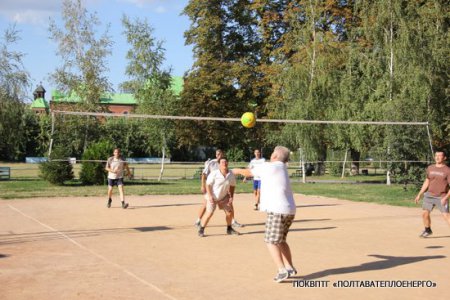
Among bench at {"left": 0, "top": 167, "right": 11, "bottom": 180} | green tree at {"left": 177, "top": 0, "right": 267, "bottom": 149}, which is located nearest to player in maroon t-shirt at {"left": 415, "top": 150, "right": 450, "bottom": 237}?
bench at {"left": 0, "top": 167, "right": 11, "bottom": 180}

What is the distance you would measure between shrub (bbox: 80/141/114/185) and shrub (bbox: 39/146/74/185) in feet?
2.68

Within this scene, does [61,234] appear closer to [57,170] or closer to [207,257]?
[207,257]

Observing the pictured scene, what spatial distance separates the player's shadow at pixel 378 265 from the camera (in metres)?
8.20

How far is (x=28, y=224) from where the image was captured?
1377cm

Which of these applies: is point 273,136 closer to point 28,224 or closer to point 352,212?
point 352,212

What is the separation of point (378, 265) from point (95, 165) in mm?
21979

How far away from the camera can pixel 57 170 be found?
28.1 m

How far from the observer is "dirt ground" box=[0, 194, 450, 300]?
285 inches

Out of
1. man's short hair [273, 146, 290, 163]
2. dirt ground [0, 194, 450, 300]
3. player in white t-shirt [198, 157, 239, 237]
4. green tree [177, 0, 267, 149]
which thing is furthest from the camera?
green tree [177, 0, 267, 149]

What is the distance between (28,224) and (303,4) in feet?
92.7

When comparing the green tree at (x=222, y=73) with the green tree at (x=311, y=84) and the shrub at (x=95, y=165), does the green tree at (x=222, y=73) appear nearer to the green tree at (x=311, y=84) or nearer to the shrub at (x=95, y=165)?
the green tree at (x=311, y=84)

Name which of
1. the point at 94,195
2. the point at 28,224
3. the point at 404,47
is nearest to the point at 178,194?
the point at 94,195

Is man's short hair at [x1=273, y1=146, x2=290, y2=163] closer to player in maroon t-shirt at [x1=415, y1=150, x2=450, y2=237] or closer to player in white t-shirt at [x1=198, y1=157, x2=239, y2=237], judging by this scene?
player in white t-shirt at [x1=198, y1=157, x2=239, y2=237]

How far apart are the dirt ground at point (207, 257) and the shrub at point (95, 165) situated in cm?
1219
